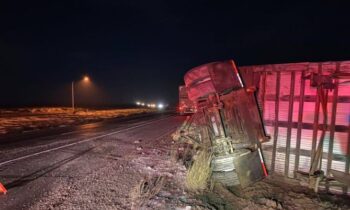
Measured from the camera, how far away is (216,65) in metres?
5.69

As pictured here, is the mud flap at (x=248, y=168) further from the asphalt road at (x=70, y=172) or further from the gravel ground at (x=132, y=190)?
the asphalt road at (x=70, y=172)

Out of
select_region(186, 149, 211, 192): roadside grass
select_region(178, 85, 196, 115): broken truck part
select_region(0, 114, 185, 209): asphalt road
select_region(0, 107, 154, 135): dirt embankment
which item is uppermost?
select_region(178, 85, 196, 115): broken truck part

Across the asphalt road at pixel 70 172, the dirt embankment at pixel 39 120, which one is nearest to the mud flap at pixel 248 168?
the asphalt road at pixel 70 172

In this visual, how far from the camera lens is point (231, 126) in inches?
221

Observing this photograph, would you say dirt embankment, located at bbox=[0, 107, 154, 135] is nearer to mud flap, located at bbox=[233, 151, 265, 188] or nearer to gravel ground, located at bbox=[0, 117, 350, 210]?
gravel ground, located at bbox=[0, 117, 350, 210]

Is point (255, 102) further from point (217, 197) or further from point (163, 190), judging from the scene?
point (163, 190)

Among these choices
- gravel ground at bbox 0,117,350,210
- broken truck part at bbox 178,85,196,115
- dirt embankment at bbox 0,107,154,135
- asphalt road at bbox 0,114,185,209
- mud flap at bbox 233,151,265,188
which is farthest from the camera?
broken truck part at bbox 178,85,196,115

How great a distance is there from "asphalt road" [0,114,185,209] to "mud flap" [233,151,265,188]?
2.68m

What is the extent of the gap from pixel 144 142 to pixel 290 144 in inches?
264

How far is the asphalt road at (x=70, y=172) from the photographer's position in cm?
467

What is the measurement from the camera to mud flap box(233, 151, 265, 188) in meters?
5.44

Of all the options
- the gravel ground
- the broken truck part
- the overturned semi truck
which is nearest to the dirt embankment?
the broken truck part

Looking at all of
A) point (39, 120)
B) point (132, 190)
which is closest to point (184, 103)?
point (39, 120)

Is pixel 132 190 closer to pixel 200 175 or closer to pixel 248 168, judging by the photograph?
pixel 200 175
